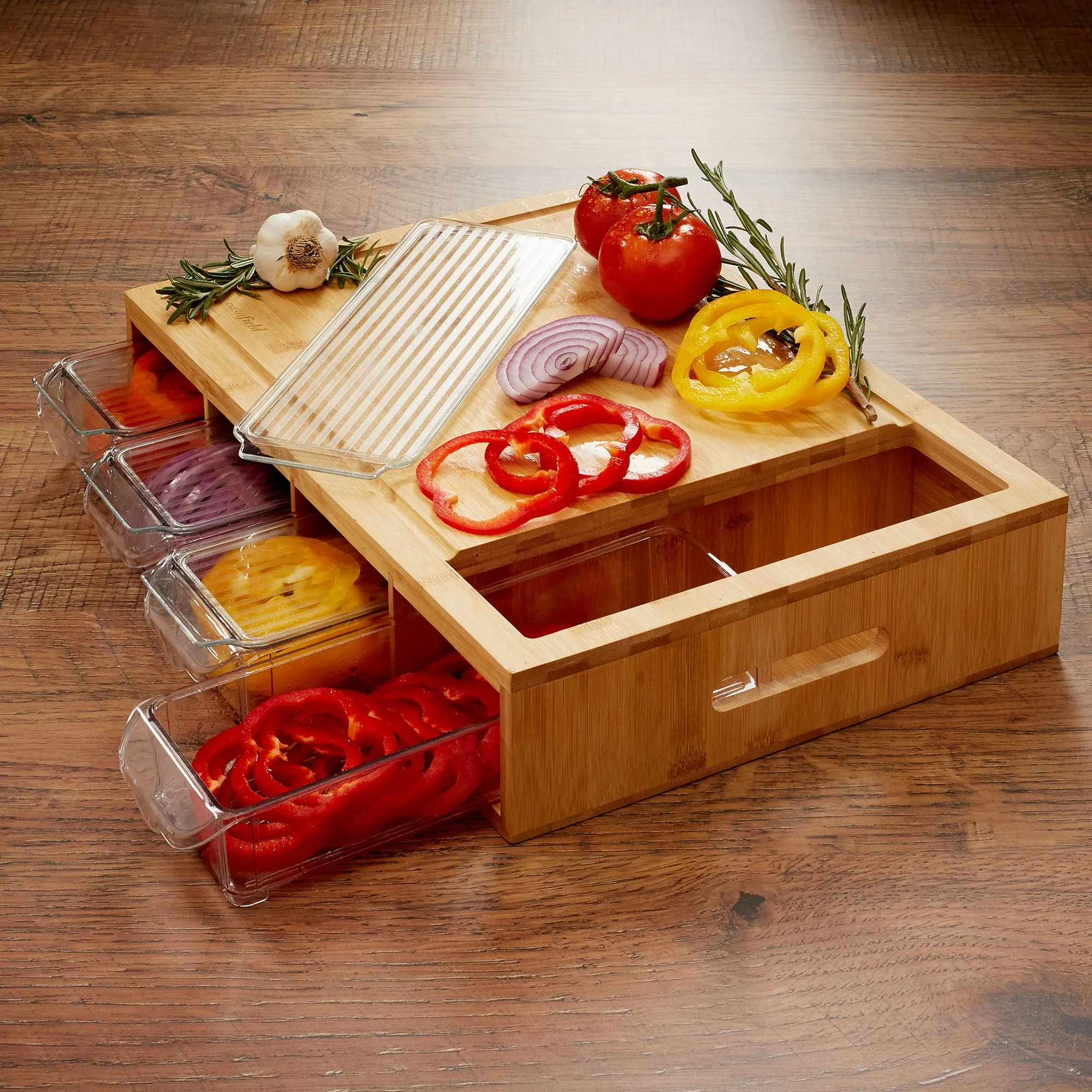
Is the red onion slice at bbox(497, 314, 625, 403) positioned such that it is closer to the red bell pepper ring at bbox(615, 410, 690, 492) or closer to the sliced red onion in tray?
the red bell pepper ring at bbox(615, 410, 690, 492)

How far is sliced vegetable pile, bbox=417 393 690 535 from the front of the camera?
1427 mm

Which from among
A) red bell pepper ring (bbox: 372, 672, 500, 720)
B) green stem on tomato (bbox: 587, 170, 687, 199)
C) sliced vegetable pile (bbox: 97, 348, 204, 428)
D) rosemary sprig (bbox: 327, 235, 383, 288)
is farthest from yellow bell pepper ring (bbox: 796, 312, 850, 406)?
sliced vegetable pile (bbox: 97, 348, 204, 428)

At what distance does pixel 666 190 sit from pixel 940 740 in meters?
0.63

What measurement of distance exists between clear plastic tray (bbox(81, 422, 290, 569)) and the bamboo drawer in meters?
0.05

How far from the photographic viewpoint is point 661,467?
4.89ft

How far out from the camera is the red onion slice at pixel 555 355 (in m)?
1.59

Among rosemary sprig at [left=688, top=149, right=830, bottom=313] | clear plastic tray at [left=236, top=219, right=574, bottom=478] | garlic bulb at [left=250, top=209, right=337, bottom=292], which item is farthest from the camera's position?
garlic bulb at [left=250, top=209, right=337, bottom=292]

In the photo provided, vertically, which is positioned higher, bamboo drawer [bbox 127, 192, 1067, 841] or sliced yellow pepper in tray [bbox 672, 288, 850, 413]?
sliced yellow pepper in tray [bbox 672, 288, 850, 413]

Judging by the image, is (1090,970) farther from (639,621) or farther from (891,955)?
(639,621)

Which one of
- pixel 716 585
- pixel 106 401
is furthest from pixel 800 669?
pixel 106 401

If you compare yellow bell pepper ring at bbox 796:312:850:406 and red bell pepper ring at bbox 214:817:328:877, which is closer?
red bell pepper ring at bbox 214:817:328:877

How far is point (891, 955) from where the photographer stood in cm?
126

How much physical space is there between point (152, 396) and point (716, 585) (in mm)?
720

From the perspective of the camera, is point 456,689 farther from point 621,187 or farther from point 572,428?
point 621,187
